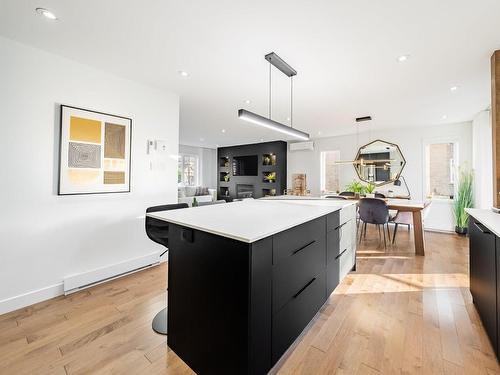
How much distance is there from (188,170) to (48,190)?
22.2ft

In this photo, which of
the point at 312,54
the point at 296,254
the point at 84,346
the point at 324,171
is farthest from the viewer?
the point at 324,171

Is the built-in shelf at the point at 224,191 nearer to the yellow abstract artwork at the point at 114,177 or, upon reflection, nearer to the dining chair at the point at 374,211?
the dining chair at the point at 374,211

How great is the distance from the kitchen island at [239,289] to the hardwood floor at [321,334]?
218 millimetres

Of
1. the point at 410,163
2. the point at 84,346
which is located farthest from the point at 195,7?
the point at 410,163

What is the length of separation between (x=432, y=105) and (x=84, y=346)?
5272 mm

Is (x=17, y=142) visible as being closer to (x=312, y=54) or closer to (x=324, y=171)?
(x=312, y=54)

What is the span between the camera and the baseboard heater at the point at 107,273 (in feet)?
7.65

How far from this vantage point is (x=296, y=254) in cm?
146

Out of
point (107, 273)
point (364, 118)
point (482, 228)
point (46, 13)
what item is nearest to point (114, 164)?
point (107, 273)

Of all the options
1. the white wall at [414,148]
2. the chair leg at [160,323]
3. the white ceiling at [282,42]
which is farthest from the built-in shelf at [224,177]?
the chair leg at [160,323]

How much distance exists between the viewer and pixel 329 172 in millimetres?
6785

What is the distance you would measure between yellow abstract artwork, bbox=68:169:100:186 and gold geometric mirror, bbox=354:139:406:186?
17.1 ft

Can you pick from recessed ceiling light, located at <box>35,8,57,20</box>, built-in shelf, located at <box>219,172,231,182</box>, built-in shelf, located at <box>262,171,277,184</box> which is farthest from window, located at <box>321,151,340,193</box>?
recessed ceiling light, located at <box>35,8,57,20</box>

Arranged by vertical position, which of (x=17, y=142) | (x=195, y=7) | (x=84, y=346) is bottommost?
(x=84, y=346)
